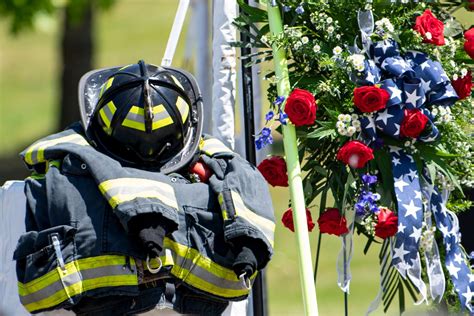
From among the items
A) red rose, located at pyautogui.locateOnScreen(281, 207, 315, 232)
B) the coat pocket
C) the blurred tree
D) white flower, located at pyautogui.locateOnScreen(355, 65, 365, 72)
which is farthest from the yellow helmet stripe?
the blurred tree

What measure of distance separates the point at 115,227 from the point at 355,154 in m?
1.06

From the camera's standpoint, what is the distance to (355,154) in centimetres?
380

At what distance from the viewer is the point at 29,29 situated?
7410 millimetres

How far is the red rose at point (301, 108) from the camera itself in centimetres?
379

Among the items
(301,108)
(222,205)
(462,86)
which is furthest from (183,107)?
(462,86)

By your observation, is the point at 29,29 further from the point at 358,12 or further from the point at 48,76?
the point at 358,12

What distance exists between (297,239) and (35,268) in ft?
3.53

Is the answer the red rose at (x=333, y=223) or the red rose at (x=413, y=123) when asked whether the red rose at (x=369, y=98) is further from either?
the red rose at (x=333, y=223)

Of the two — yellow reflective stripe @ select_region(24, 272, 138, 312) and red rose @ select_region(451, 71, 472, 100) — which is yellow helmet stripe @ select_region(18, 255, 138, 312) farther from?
red rose @ select_region(451, 71, 472, 100)

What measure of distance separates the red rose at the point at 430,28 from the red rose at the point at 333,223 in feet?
2.47

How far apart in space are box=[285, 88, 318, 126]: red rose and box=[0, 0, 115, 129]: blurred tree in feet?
11.9

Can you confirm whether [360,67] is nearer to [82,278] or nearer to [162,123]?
[162,123]

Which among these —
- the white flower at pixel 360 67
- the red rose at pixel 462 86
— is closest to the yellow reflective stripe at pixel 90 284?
the white flower at pixel 360 67

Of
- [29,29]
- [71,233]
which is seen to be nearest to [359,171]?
Answer: [71,233]
